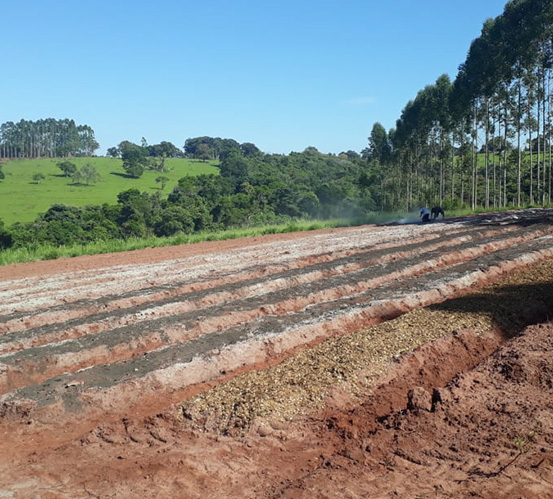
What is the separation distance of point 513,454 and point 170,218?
42.9 metres

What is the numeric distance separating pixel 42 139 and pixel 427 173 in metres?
119

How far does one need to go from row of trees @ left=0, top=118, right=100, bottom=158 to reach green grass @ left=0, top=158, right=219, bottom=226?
3954 centimetres

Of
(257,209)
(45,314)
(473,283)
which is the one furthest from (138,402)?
(257,209)

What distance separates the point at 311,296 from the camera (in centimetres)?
1256

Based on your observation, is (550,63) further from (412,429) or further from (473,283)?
(412,429)

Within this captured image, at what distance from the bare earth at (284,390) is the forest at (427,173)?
26977mm

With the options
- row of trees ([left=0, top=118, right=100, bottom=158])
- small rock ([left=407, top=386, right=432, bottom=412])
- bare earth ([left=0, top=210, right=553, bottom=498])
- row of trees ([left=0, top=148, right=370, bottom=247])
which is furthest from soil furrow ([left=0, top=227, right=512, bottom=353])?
row of trees ([left=0, top=118, right=100, bottom=158])

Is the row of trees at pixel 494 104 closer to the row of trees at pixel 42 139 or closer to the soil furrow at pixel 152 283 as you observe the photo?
the soil furrow at pixel 152 283

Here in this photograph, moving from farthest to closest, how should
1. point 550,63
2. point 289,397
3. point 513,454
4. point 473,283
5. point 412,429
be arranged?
point 550,63 → point 473,283 → point 289,397 → point 412,429 → point 513,454

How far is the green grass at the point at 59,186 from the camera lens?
2453 inches

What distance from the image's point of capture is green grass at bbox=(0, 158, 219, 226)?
6231 centimetres

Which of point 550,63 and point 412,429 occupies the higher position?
point 550,63

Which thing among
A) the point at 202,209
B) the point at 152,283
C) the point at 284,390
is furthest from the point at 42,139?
the point at 284,390

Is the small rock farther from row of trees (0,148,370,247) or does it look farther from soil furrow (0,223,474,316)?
row of trees (0,148,370,247)
